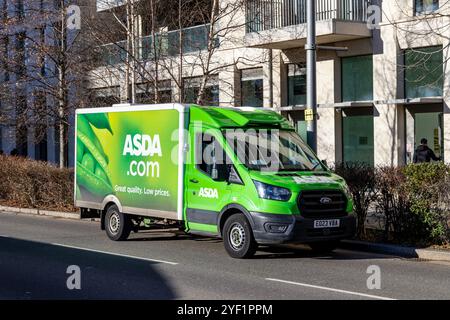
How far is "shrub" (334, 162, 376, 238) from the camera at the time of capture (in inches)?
504

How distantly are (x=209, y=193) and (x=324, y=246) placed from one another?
7.66ft

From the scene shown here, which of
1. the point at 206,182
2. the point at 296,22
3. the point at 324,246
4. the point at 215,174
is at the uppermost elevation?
the point at 296,22

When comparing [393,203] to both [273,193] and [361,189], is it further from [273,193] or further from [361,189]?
[273,193]

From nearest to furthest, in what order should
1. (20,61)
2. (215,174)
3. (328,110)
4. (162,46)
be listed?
(215,174) < (162,46) < (328,110) < (20,61)

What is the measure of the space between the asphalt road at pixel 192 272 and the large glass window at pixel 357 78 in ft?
32.4

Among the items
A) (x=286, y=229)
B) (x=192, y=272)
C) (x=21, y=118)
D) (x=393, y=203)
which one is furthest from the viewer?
(x=21, y=118)

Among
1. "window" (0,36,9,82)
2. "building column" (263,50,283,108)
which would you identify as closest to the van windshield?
"building column" (263,50,283,108)

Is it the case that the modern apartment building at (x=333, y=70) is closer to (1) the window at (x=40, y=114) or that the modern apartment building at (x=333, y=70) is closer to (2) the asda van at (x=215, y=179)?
(1) the window at (x=40, y=114)

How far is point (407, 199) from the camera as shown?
12.3 metres

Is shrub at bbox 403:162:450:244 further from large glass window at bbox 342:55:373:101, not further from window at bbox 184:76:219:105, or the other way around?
window at bbox 184:76:219:105

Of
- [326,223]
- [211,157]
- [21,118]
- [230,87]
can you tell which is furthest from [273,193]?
[21,118]

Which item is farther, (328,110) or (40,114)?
(40,114)
